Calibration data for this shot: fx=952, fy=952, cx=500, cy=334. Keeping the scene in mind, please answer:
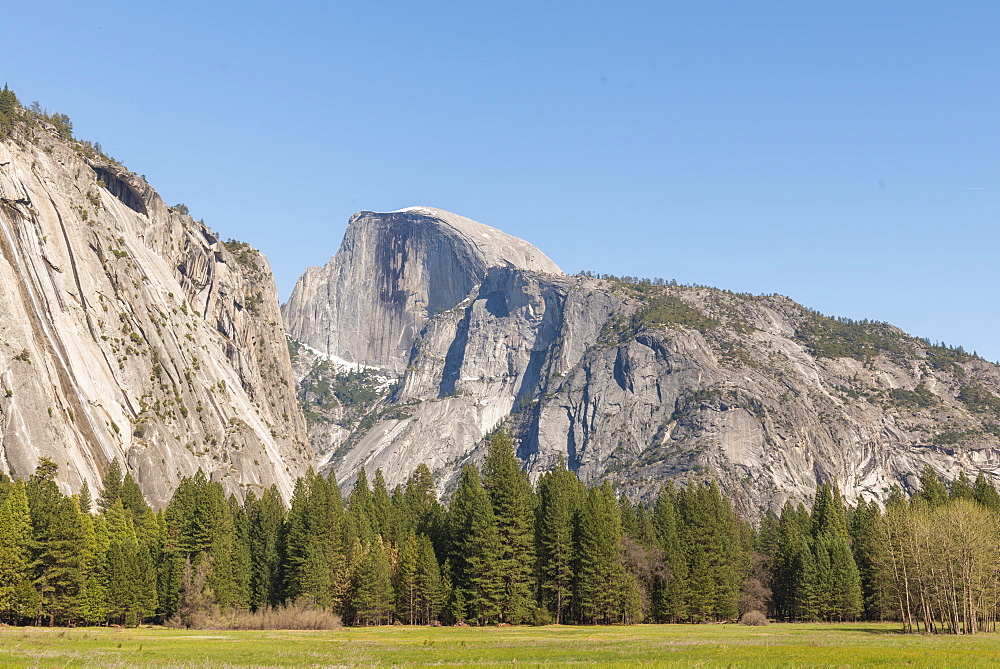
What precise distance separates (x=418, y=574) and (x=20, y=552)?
3545cm

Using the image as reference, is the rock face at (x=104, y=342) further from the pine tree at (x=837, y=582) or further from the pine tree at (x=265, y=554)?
the pine tree at (x=837, y=582)

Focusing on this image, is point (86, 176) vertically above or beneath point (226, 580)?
above

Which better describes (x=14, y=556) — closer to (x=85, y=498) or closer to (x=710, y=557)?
(x=85, y=498)

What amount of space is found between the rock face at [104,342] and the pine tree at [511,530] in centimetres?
5561

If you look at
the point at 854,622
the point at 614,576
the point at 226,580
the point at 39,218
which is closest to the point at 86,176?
the point at 39,218

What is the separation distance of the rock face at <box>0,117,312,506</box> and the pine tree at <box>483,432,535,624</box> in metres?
55.6

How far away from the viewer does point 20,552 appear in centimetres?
7838

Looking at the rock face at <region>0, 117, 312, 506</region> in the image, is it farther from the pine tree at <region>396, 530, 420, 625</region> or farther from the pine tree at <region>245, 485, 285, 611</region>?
the pine tree at <region>396, 530, 420, 625</region>

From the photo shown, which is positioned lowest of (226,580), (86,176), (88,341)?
(226,580)

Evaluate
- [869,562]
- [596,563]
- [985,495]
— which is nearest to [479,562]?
[596,563]

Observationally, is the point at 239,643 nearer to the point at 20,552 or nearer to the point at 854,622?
the point at 20,552

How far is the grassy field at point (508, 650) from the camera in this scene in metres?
45.0

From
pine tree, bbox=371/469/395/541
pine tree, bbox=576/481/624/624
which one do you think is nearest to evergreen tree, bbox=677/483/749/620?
pine tree, bbox=576/481/624/624

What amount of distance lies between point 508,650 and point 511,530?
40.5 m
